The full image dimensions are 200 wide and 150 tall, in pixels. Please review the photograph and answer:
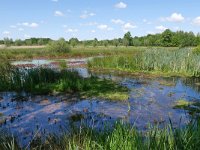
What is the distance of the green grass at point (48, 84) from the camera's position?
15844 mm

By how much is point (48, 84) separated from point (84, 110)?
5.21m

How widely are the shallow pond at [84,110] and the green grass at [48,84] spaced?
769 millimetres

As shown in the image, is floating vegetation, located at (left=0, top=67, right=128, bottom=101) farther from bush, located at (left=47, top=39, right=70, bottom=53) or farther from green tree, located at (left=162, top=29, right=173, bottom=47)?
green tree, located at (left=162, top=29, right=173, bottom=47)

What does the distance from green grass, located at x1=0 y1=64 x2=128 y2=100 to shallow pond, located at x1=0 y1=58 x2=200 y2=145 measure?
77 centimetres

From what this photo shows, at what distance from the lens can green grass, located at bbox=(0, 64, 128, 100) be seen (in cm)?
1584

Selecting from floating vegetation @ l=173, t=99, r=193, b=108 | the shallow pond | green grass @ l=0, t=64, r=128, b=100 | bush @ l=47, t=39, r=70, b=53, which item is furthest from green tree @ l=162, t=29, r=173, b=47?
floating vegetation @ l=173, t=99, r=193, b=108

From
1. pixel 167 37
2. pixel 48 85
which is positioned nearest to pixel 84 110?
pixel 48 85

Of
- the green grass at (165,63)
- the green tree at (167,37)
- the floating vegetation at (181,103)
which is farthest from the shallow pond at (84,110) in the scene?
the green tree at (167,37)

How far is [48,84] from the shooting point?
16.8 metres

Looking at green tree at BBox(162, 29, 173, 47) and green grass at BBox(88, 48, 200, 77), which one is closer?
green grass at BBox(88, 48, 200, 77)

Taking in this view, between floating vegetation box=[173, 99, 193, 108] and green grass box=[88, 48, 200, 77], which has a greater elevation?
green grass box=[88, 48, 200, 77]

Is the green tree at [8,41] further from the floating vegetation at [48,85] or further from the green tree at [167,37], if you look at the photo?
the floating vegetation at [48,85]

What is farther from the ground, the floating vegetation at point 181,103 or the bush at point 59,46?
the bush at point 59,46

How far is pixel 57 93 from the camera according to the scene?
15688 millimetres
